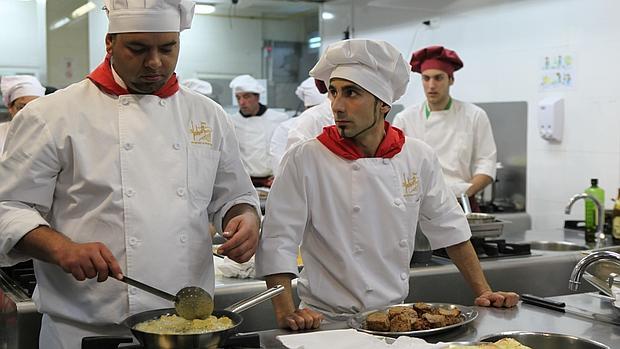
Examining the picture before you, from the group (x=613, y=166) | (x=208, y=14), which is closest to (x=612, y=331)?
(x=613, y=166)

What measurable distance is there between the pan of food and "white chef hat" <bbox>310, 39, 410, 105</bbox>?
720 mm

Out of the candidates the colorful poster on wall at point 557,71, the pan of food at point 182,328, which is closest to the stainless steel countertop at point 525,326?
the pan of food at point 182,328

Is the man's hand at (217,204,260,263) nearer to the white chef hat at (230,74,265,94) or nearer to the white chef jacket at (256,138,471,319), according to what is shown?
the white chef jacket at (256,138,471,319)

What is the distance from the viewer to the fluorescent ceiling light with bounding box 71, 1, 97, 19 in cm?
659

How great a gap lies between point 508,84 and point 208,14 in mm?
3398

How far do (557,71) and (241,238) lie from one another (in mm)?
3296

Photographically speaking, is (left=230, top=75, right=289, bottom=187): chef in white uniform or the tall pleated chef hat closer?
the tall pleated chef hat

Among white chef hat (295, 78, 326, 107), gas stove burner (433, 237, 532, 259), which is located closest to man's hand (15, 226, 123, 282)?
gas stove burner (433, 237, 532, 259)

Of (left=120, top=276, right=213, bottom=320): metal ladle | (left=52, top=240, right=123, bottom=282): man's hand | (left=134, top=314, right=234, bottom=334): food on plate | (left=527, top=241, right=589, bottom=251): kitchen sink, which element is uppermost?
(left=52, top=240, right=123, bottom=282): man's hand

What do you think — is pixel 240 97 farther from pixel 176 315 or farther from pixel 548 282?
pixel 176 315

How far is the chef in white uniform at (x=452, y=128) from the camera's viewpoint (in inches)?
175

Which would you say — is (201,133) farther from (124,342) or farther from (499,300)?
(499,300)

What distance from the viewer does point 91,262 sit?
5.29ft

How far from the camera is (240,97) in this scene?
6.96 metres
